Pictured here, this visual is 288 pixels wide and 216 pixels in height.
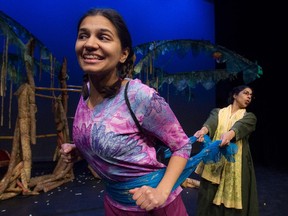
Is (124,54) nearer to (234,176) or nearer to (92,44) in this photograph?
(92,44)

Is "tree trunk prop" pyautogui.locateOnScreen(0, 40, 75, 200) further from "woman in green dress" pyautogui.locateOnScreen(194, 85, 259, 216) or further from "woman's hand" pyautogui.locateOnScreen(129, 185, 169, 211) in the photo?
"woman's hand" pyautogui.locateOnScreen(129, 185, 169, 211)

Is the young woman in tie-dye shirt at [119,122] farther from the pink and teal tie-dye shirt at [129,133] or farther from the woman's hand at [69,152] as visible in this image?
the woman's hand at [69,152]

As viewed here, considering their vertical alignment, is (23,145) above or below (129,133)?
below

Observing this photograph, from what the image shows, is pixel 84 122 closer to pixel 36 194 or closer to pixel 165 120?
pixel 165 120

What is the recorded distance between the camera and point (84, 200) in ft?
11.0

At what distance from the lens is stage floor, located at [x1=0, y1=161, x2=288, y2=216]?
2.97 meters

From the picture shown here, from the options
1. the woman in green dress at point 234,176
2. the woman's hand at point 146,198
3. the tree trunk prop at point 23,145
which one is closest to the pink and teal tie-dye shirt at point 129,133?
the woman's hand at point 146,198

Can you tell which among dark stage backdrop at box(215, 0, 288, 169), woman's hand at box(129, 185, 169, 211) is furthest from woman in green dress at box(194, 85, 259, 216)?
dark stage backdrop at box(215, 0, 288, 169)

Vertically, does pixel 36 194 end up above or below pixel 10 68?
below

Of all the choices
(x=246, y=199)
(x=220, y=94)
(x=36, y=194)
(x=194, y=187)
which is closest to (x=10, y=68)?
(x=36, y=194)

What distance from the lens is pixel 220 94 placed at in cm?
637

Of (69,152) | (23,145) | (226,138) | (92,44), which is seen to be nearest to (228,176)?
(226,138)

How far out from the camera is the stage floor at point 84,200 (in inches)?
117

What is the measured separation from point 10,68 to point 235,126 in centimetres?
301
